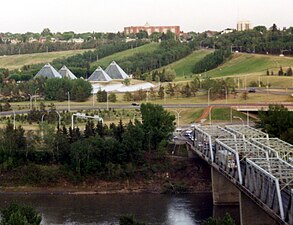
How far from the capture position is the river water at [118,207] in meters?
38.8

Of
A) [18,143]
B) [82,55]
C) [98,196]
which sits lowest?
[98,196]

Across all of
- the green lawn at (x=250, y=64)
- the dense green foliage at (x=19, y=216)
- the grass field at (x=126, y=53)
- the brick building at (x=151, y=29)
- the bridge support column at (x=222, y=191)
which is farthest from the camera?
the brick building at (x=151, y=29)

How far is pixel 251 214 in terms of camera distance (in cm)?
3544

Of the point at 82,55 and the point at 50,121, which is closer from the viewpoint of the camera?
the point at 50,121

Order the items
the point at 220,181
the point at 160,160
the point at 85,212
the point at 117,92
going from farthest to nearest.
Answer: the point at 117,92 → the point at 160,160 → the point at 220,181 → the point at 85,212

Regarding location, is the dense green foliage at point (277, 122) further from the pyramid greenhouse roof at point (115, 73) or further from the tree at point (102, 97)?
the pyramid greenhouse roof at point (115, 73)

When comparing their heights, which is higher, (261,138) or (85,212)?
(261,138)

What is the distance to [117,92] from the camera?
82.4 m

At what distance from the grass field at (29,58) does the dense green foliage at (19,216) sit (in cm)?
9883

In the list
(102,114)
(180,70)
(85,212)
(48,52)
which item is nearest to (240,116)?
(102,114)

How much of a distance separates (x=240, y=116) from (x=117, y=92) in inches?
991

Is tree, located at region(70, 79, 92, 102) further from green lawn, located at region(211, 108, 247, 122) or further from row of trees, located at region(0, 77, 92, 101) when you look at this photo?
green lawn, located at region(211, 108, 247, 122)

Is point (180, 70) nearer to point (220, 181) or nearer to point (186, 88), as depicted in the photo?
point (186, 88)

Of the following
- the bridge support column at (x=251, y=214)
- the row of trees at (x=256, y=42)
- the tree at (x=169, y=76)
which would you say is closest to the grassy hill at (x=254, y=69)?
the row of trees at (x=256, y=42)
